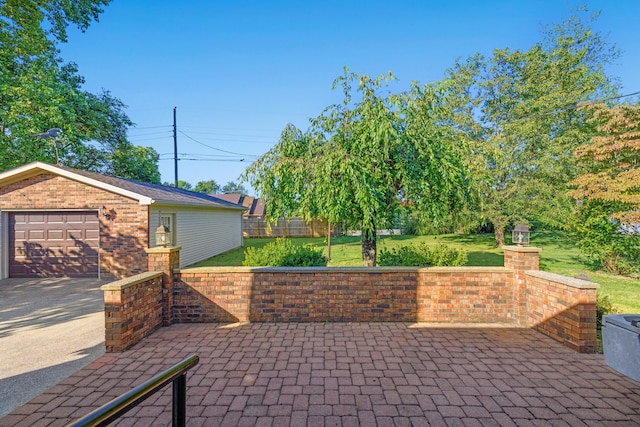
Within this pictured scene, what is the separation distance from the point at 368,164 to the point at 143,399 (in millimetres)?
5408

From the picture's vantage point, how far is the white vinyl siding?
9.99 meters

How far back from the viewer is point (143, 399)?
48.6 inches

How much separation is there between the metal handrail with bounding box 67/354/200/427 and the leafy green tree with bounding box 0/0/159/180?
12845 millimetres

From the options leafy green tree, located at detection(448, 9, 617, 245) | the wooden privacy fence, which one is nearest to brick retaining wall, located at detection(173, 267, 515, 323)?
leafy green tree, located at detection(448, 9, 617, 245)

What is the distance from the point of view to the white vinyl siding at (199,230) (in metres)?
9.99

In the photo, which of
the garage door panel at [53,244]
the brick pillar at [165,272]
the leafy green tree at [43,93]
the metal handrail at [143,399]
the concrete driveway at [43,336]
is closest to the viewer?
the metal handrail at [143,399]

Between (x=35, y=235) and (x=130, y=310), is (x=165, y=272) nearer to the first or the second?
(x=130, y=310)

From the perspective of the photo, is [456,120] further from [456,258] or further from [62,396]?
[62,396]

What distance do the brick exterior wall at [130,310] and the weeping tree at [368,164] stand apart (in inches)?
117

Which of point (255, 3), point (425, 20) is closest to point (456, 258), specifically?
point (425, 20)

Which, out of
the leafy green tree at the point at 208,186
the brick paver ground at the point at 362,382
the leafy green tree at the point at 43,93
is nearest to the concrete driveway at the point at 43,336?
the brick paver ground at the point at 362,382

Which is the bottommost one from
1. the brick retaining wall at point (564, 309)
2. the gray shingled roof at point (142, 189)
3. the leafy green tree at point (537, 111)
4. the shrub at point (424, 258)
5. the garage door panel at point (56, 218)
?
the brick retaining wall at point (564, 309)

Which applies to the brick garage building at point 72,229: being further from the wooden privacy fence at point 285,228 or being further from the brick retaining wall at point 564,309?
the wooden privacy fence at point 285,228

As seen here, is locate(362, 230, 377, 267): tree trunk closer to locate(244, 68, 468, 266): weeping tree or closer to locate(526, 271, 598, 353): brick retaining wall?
locate(244, 68, 468, 266): weeping tree
